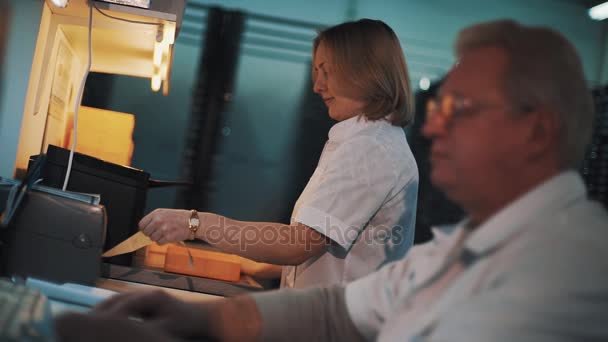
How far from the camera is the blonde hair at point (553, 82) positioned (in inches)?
28.9

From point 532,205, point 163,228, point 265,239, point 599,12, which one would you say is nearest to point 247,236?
point 265,239

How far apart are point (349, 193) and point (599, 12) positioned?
4.11 metres

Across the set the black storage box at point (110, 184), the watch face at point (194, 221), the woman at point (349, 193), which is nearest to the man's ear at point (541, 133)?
the woman at point (349, 193)

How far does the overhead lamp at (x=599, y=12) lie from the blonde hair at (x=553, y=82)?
455 centimetres

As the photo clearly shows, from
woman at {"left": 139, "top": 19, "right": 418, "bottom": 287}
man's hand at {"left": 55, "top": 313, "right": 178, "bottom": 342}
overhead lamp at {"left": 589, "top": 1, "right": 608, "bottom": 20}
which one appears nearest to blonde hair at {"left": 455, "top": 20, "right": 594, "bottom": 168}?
man's hand at {"left": 55, "top": 313, "right": 178, "bottom": 342}

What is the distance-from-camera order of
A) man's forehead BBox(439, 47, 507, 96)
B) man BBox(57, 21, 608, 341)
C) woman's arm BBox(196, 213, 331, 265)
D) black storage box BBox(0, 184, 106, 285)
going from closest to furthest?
man BBox(57, 21, 608, 341) < man's forehead BBox(439, 47, 507, 96) < black storage box BBox(0, 184, 106, 285) < woman's arm BBox(196, 213, 331, 265)

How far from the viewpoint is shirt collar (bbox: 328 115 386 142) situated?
5.18 ft

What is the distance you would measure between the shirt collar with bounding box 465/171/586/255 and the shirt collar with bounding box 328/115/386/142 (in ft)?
2.73

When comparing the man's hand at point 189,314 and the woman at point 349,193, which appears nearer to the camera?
the man's hand at point 189,314

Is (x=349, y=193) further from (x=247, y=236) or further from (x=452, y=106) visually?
(x=452, y=106)

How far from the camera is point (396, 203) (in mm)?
1556

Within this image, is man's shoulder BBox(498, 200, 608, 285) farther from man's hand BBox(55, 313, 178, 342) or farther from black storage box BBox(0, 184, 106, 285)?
black storage box BBox(0, 184, 106, 285)

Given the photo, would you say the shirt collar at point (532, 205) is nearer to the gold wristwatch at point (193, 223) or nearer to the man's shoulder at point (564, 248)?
the man's shoulder at point (564, 248)

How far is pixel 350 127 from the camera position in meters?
1.59
